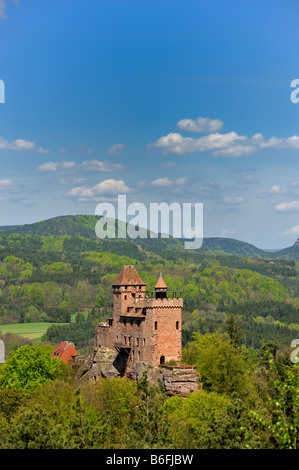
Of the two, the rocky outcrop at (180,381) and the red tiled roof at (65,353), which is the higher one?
the rocky outcrop at (180,381)

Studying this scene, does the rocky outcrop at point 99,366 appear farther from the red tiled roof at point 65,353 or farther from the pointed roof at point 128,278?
the red tiled roof at point 65,353

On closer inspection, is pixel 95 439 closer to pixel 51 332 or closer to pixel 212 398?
pixel 212 398

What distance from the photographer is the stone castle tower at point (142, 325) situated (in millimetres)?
68938

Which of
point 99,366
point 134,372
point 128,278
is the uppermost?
point 128,278

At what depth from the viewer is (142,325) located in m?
70.2

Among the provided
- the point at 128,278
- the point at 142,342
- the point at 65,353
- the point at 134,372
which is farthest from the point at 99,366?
the point at 65,353

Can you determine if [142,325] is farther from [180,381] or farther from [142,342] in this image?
[180,381]

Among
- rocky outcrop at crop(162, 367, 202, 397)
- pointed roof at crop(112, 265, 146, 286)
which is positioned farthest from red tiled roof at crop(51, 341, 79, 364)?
rocky outcrop at crop(162, 367, 202, 397)

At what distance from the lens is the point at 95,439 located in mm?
41000

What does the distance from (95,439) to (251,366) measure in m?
51.1

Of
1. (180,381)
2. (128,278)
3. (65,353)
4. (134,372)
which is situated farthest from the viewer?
(65,353)

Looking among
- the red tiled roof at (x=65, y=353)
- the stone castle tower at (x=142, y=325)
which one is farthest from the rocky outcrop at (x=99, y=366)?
the red tiled roof at (x=65, y=353)
